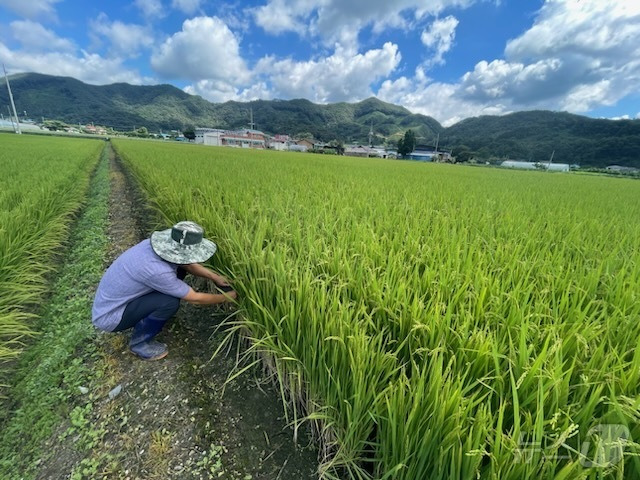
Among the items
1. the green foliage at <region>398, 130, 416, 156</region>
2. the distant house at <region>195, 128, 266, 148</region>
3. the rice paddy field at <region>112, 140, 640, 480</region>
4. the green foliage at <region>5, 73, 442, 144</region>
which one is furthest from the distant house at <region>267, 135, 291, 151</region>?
the rice paddy field at <region>112, 140, 640, 480</region>

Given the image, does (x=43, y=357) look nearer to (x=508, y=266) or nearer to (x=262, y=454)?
(x=262, y=454)

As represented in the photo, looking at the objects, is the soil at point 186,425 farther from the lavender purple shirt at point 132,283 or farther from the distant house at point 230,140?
the distant house at point 230,140

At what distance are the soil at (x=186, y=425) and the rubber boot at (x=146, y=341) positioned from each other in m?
0.05

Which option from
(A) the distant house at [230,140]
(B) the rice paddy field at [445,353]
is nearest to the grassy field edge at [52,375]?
(B) the rice paddy field at [445,353]

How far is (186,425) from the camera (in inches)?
63.9

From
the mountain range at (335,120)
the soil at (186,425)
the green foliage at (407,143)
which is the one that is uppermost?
the mountain range at (335,120)

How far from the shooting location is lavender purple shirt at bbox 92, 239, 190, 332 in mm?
1944

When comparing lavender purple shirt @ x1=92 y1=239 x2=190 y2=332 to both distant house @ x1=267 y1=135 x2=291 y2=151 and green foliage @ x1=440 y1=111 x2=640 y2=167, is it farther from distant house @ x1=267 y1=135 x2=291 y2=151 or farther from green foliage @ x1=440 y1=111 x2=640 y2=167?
green foliage @ x1=440 y1=111 x2=640 y2=167

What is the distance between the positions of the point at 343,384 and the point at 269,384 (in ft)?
2.53

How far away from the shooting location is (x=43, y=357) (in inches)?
82.6

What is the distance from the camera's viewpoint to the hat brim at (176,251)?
6.34 ft

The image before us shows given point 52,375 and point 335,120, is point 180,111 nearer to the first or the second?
point 335,120

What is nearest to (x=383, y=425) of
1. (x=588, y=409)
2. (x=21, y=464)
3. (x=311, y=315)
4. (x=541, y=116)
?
(x=311, y=315)

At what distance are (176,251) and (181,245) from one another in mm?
54
